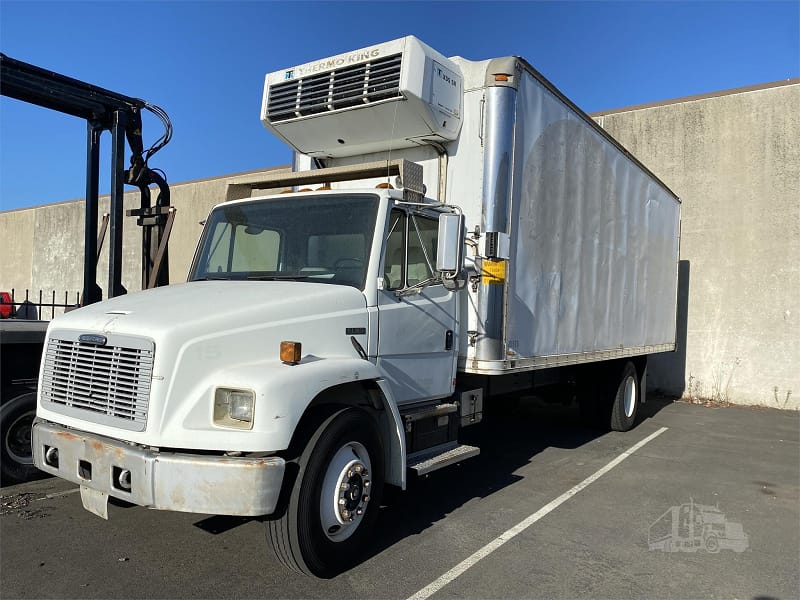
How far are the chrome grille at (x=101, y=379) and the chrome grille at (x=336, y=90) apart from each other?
9.62 ft

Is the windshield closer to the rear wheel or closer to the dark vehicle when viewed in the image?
the dark vehicle

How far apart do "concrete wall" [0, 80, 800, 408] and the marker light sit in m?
11.1

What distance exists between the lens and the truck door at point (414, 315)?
14.7 ft

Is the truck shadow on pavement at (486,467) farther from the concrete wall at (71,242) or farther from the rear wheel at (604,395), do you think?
the concrete wall at (71,242)

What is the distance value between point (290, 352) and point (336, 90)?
2.84 meters

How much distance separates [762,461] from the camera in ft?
24.9

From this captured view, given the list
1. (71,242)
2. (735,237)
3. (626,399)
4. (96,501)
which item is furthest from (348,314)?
(71,242)

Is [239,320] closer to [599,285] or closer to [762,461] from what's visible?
[599,285]

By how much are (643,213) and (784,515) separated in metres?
4.70

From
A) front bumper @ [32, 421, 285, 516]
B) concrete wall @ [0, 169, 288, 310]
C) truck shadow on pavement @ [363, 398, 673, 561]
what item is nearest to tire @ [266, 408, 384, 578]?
front bumper @ [32, 421, 285, 516]

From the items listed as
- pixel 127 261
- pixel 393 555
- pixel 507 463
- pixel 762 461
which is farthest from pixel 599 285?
pixel 127 261

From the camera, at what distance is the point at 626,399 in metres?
9.20

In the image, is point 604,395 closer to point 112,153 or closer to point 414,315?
point 414,315

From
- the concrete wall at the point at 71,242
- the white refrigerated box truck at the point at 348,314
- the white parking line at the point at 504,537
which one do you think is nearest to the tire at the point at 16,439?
the white refrigerated box truck at the point at 348,314
